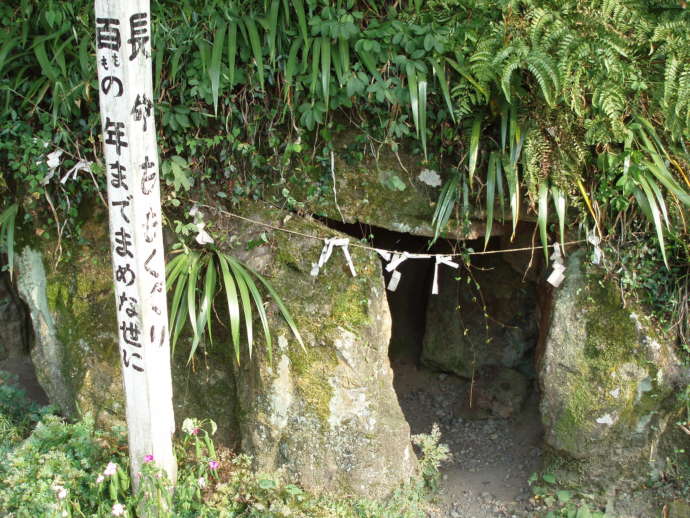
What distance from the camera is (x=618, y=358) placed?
3.65 metres

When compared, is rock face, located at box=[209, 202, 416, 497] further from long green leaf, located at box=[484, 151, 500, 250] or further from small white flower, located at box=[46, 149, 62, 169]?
small white flower, located at box=[46, 149, 62, 169]

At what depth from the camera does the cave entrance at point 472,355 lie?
15.2 feet

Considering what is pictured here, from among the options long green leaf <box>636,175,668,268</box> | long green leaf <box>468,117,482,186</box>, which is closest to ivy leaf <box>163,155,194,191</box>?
long green leaf <box>468,117,482,186</box>

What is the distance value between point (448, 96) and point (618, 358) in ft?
5.50

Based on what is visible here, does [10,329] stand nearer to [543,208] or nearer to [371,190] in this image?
[371,190]

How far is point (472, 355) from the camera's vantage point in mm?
5383

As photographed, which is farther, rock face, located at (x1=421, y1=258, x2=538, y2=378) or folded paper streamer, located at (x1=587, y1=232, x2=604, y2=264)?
rock face, located at (x1=421, y1=258, x2=538, y2=378)

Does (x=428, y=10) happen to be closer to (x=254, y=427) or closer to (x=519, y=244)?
(x=519, y=244)

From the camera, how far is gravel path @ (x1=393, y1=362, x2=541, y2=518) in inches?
158

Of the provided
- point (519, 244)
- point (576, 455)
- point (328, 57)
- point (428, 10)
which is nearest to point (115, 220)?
point (328, 57)

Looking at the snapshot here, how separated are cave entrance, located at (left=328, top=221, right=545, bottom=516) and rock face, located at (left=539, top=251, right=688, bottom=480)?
61cm

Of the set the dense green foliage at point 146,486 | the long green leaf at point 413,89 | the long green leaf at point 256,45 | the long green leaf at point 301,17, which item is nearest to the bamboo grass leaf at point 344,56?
the long green leaf at point 301,17

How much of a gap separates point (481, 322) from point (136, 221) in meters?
3.13

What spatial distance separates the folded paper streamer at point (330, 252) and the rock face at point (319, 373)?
0.04m
